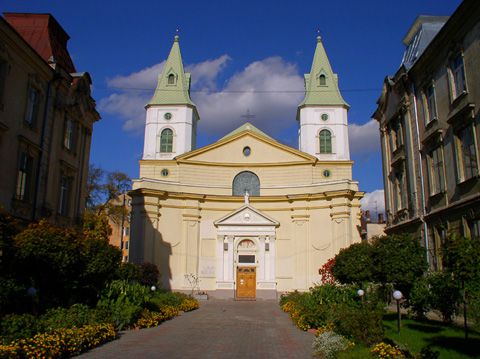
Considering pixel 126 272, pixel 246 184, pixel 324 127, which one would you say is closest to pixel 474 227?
pixel 126 272

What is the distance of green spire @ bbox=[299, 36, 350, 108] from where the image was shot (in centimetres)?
4812

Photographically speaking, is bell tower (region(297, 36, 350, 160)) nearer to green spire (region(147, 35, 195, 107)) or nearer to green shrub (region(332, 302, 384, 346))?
green spire (region(147, 35, 195, 107))

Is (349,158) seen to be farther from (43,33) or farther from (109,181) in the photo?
(43,33)

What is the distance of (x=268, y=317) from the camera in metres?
23.6

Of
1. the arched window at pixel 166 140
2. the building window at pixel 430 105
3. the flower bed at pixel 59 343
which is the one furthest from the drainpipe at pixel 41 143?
the arched window at pixel 166 140

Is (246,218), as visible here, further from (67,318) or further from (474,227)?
(67,318)

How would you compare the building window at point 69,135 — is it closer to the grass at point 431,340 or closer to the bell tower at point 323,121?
the grass at point 431,340

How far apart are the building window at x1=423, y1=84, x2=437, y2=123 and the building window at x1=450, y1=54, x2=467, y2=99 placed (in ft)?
5.62

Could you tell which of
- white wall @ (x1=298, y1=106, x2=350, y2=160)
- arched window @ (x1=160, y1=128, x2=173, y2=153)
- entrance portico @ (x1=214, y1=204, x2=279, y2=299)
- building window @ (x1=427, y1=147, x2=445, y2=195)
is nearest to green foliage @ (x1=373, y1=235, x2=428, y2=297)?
building window @ (x1=427, y1=147, x2=445, y2=195)

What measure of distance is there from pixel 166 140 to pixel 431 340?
38.1 m

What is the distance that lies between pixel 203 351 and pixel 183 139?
117 ft

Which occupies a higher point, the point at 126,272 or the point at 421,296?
the point at 126,272

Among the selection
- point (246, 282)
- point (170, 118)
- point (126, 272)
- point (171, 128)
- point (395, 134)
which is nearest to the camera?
point (126, 272)

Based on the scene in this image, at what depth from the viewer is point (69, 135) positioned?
24.7m
